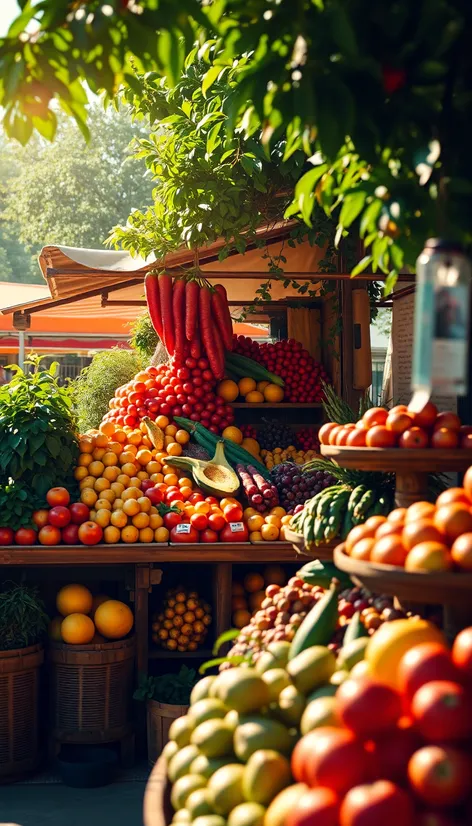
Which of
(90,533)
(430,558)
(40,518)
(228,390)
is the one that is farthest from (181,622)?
(430,558)

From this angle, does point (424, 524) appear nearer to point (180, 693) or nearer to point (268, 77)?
point (268, 77)

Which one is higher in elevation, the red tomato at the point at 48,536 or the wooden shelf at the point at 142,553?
the red tomato at the point at 48,536

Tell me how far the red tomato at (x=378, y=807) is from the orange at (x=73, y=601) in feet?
11.1

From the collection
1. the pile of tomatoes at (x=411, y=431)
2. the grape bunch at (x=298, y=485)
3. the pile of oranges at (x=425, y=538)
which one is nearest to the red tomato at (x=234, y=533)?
the grape bunch at (x=298, y=485)

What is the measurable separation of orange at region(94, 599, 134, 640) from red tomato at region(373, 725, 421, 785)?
317 cm

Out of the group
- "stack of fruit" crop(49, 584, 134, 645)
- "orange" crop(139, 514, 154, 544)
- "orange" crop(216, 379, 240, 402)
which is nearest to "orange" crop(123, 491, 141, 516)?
"orange" crop(139, 514, 154, 544)

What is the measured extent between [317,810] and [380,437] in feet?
4.15

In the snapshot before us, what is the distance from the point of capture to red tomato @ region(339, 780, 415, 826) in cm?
156

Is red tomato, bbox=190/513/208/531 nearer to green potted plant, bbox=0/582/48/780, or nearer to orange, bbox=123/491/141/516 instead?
orange, bbox=123/491/141/516

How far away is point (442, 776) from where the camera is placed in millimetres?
1591

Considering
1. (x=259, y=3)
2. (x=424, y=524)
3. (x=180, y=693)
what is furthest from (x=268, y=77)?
(x=180, y=693)

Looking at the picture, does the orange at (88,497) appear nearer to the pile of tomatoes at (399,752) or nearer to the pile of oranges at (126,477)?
the pile of oranges at (126,477)

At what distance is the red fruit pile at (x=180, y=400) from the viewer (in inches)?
235

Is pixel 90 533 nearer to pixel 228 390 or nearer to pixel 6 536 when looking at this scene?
pixel 6 536
